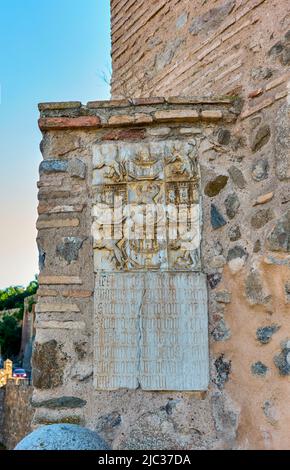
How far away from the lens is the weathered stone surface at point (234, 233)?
3.07 meters

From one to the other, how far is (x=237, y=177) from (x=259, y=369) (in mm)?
1115

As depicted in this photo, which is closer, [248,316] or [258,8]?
[248,316]

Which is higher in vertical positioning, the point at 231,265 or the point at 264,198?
the point at 264,198

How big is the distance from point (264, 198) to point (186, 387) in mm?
1148

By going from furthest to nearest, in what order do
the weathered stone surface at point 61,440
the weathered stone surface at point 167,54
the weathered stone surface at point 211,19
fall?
1. the weathered stone surface at point 167,54
2. the weathered stone surface at point 211,19
3. the weathered stone surface at point 61,440

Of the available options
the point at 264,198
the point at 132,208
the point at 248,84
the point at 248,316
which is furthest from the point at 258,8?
the point at 248,316

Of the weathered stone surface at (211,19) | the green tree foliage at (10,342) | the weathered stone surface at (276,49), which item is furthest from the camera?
the green tree foliage at (10,342)

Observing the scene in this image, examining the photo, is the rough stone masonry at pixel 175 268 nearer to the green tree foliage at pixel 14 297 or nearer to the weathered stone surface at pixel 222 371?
the weathered stone surface at pixel 222 371

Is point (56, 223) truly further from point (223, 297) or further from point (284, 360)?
point (284, 360)

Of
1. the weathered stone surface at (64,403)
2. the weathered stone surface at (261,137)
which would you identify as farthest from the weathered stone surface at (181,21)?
the weathered stone surface at (64,403)

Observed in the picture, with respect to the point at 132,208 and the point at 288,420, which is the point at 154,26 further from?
the point at 288,420

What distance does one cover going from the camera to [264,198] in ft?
9.77

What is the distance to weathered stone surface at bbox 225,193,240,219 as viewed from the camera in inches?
122

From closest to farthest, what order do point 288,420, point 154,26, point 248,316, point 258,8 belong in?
point 288,420, point 248,316, point 258,8, point 154,26
